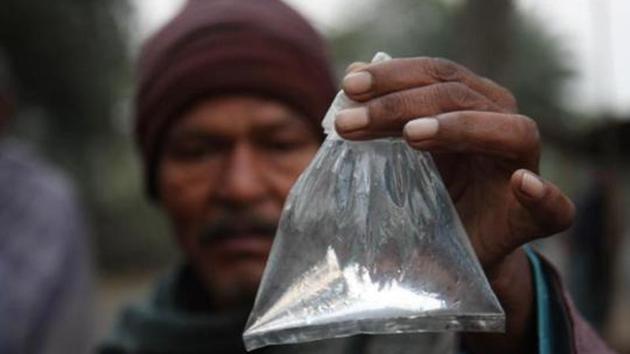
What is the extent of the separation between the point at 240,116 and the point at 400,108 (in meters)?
1.22

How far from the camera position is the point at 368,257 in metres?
1.39

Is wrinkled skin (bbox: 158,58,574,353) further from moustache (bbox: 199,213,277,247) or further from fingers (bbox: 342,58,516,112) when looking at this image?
moustache (bbox: 199,213,277,247)

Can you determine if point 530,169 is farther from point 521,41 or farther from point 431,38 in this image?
point 431,38

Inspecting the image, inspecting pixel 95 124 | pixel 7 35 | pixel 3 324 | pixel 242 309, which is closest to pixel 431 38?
pixel 242 309

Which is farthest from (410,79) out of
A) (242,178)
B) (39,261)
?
(39,261)

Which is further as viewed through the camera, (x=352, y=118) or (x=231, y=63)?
(x=231, y=63)

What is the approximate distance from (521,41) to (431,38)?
0.52 m

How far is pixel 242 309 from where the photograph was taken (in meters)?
2.46

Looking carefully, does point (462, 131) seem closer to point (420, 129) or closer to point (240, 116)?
point (420, 129)

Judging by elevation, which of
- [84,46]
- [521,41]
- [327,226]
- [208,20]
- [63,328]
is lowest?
[63,328]

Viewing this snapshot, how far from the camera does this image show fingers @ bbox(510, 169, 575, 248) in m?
1.29

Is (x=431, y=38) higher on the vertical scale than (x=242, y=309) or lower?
higher

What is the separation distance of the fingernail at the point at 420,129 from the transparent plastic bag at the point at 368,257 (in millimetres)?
82

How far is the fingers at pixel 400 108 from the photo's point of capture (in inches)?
50.3
